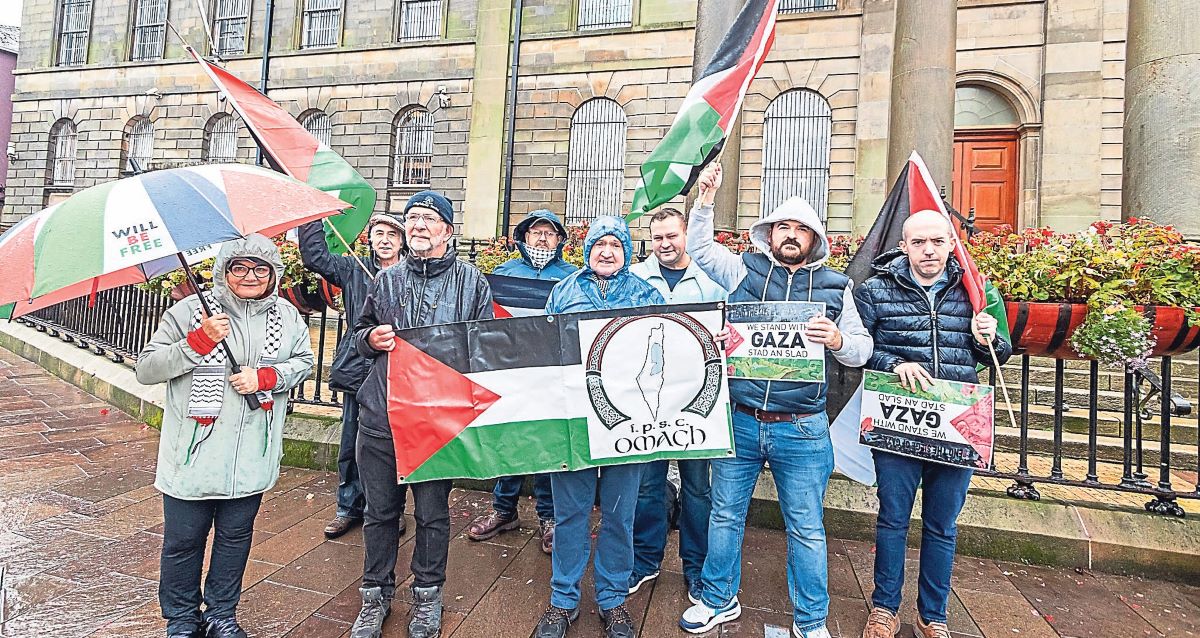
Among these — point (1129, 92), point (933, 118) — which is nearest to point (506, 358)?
point (933, 118)

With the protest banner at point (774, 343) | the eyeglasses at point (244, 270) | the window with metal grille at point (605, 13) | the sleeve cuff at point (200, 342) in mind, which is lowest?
the sleeve cuff at point (200, 342)

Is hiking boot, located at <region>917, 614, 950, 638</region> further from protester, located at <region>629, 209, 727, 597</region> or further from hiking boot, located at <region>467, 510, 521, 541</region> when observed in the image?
hiking boot, located at <region>467, 510, 521, 541</region>

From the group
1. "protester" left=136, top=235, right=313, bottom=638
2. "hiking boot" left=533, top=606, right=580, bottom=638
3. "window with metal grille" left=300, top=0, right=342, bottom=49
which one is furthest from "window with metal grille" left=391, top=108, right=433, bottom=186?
"hiking boot" left=533, top=606, right=580, bottom=638

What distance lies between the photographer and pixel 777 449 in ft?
8.99

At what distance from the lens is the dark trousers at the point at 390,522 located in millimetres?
2758

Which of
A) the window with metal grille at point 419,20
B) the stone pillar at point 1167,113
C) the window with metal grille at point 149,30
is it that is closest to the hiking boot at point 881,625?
the stone pillar at point 1167,113

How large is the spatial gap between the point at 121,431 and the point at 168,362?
4673 millimetres

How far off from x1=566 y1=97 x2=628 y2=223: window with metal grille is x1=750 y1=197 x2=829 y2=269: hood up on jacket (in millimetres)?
12070

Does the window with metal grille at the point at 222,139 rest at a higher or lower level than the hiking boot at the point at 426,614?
higher

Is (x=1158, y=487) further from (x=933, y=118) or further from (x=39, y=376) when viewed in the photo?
(x=39, y=376)

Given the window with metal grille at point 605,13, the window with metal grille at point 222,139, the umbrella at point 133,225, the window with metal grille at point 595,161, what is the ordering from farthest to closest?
the window with metal grille at point 222,139 < the window with metal grille at point 605,13 < the window with metal grille at point 595,161 < the umbrella at point 133,225

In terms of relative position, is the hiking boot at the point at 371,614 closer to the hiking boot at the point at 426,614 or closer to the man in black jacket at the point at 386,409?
the man in black jacket at the point at 386,409

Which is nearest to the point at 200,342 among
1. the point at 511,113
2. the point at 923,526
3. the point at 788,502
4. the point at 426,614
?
the point at 426,614

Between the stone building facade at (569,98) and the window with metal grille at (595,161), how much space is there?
2.1 inches
